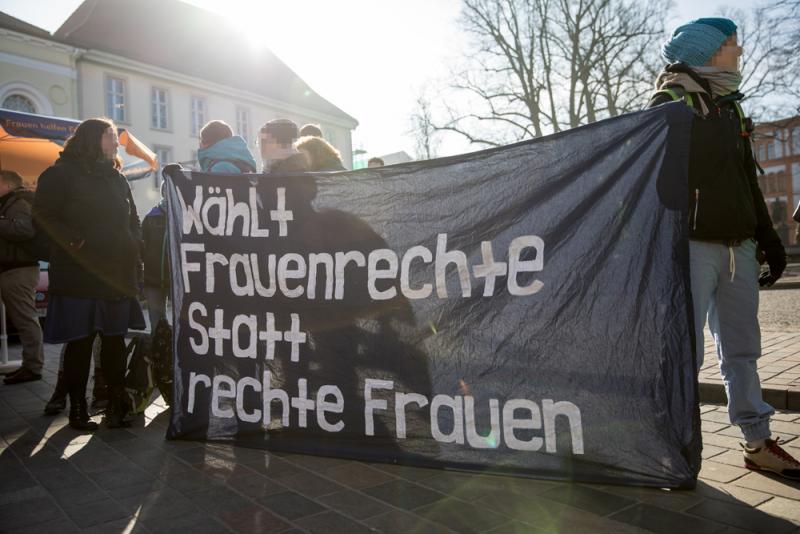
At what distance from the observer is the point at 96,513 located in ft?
9.50

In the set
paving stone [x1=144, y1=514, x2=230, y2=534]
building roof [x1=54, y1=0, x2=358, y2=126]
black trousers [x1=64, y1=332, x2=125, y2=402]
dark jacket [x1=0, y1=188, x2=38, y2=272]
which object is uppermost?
building roof [x1=54, y1=0, x2=358, y2=126]

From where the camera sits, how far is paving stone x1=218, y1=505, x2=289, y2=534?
2.66 meters

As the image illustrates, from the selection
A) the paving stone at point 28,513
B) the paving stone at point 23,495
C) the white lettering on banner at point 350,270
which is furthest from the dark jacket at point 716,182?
the paving stone at point 23,495

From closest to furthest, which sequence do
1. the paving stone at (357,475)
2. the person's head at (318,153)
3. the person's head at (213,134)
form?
the paving stone at (357,475), the person's head at (318,153), the person's head at (213,134)

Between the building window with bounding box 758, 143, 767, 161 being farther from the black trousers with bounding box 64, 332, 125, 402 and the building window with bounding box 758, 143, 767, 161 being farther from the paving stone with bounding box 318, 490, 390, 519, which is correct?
the paving stone with bounding box 318, 490, 390, 519

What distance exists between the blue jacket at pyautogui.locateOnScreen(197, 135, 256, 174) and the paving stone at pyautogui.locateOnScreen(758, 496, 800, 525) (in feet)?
11.7

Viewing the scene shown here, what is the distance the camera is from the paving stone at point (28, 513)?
2812 mm

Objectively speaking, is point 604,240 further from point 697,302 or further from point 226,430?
point 226,430

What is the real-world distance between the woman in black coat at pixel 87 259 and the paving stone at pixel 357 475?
73.0 inches

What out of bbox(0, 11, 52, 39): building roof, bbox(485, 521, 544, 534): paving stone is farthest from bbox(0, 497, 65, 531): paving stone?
bbox(0, 11, 52, 39): building roof

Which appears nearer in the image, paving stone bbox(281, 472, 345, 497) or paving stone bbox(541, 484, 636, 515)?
paving stone bbox(541, 484, 636, 515)

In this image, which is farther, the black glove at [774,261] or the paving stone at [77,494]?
the black glove at [774,261]

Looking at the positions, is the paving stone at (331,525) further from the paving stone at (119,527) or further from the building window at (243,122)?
the building window at (243,122)

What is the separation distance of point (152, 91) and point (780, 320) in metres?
27.9
